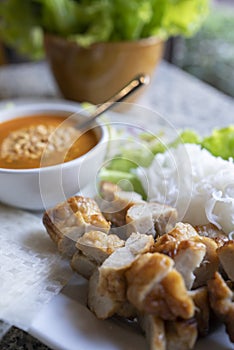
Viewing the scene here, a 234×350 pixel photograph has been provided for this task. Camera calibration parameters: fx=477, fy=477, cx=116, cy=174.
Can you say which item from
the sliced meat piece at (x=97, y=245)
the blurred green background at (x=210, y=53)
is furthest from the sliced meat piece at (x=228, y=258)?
the blurred green background at (x=210, y=53)

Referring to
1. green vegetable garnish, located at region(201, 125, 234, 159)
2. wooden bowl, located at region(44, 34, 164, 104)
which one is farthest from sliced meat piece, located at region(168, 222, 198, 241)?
wooden bowl, located at region(44, 34, 164, 104)

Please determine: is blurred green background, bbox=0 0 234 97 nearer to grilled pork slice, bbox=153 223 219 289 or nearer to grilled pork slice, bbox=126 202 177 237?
grilled pork slice, bbox=126 202 177 237

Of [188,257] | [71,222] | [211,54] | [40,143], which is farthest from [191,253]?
[211,54]

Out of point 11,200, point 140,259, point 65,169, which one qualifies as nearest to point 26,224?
point 11,200

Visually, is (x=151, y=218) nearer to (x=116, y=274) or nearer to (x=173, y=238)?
(x=173, y=238)

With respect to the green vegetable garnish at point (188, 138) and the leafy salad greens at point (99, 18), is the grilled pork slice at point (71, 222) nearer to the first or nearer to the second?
the green vegetable garnish at point (188, 138)
